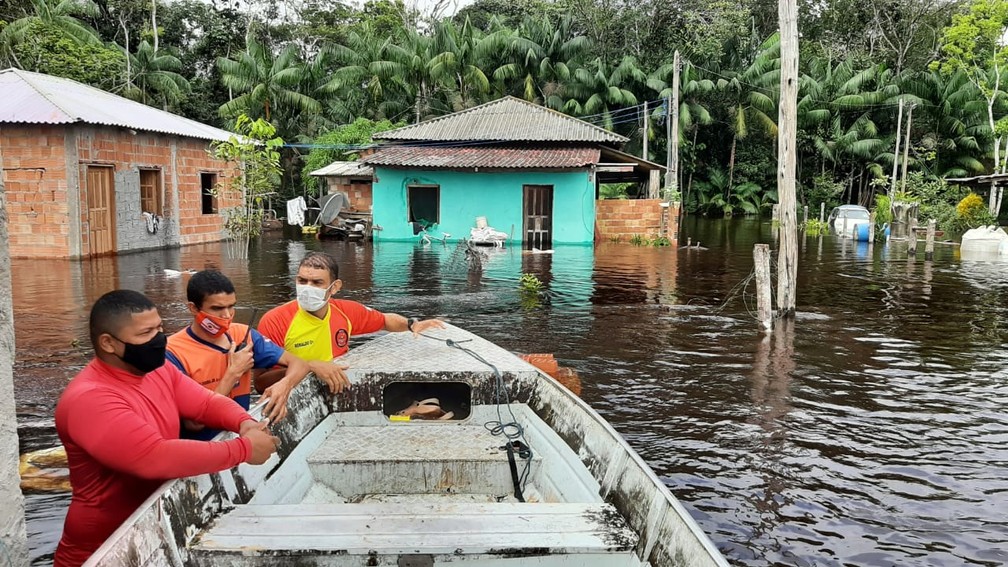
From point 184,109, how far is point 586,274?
→ 28195mm

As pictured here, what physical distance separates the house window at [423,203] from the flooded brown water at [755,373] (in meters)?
6.92

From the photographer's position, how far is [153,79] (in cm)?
3412

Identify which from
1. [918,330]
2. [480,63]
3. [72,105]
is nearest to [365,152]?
[480,63]

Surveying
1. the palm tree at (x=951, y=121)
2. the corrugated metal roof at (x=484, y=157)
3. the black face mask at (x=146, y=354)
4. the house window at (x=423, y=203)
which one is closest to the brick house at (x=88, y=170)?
the corrugated metal roof at (x=484, y=157)

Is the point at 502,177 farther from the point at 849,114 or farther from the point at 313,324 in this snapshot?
the point at 849,114

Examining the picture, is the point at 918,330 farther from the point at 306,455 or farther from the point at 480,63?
the point at 480,63

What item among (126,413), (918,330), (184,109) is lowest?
(918,330)

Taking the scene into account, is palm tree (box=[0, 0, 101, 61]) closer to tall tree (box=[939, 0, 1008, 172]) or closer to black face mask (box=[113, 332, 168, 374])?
black face mask (box=[113, 332, 168, 374])

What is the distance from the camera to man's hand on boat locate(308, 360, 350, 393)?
5.11 m

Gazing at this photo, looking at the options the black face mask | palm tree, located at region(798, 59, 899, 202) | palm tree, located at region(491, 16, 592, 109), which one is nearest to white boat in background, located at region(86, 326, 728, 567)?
the black face mask

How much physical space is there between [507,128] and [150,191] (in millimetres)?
11520

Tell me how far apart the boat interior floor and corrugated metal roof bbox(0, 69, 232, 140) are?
15.4 metres

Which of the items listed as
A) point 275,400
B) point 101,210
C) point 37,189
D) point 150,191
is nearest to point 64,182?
point 37,189

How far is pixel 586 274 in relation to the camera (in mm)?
17328
